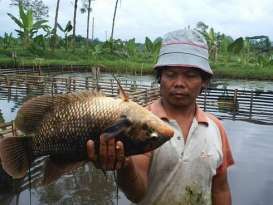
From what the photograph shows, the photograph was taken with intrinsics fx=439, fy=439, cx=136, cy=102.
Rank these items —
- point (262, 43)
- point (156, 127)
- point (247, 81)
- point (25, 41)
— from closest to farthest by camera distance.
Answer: point (156, 127) → point (247, 81) → point (25, 41) → point (262, 43)

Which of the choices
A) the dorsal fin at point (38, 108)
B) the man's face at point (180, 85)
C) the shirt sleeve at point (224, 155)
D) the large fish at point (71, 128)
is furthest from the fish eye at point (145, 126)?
the shirt sleeve at point (224, 155)

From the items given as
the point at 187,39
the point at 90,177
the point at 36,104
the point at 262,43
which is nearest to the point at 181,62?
the point at 187,39

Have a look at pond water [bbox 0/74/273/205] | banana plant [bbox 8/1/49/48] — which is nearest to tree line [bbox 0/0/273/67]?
banana plant [bbox 8/1/49/48]

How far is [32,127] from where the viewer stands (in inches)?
58.3

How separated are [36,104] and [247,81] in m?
26.9

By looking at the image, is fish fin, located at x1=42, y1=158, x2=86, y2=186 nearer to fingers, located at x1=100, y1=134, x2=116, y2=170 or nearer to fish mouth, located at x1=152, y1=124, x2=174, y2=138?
fingers, located at x1=100, y1=134, x2=116, y2=170

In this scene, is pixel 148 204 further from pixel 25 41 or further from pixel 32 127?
pixel 25 41

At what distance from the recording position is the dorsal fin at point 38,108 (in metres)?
1.47

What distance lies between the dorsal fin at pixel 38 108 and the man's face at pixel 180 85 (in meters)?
0.35

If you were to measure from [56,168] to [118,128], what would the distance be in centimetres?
31

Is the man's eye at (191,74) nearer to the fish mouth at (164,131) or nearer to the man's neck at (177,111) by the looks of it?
the man's neck at (177,111)

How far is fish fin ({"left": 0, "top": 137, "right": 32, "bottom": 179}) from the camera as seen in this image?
1.46 metres

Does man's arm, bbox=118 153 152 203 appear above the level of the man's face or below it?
below

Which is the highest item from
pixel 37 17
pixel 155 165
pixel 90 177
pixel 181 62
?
pixel 37 17
